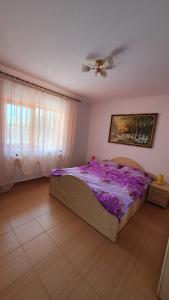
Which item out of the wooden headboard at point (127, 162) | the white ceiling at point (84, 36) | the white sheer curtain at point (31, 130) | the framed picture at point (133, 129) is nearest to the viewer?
the white ceiling at point (84, 36)

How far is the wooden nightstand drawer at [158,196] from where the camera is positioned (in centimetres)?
266

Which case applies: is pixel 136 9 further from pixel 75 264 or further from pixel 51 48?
pixel 75 264

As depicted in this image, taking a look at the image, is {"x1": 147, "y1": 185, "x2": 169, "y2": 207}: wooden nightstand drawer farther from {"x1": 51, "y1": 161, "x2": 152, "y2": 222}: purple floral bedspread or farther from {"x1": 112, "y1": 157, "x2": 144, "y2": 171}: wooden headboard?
{"x1": 112, "y1": 157, "x2": 144, "y2": 171}: wooden headboard

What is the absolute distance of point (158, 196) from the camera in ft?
8.98

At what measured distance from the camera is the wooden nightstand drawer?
2658 mm

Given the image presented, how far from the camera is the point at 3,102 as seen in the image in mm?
2439

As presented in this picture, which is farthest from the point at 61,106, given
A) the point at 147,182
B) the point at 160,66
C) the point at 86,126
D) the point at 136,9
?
the point at 147,182

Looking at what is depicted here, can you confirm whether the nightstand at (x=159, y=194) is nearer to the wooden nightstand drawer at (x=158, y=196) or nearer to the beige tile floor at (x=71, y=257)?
the wooden nightstand drawer at (x=158, y=196)

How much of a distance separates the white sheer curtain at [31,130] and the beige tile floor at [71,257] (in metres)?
0.88

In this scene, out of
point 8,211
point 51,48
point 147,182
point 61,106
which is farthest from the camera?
point 61,106

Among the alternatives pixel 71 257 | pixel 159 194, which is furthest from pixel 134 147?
pixel 71 257

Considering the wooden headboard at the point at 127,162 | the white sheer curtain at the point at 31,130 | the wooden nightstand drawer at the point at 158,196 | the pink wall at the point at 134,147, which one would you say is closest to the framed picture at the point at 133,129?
the pink wall at the point at 134,147

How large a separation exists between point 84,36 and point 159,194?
300 centimetres

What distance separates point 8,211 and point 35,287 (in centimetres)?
130
